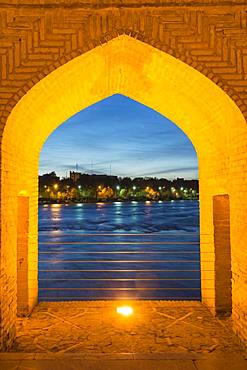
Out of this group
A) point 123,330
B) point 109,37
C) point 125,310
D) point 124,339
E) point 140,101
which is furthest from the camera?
point 140,101

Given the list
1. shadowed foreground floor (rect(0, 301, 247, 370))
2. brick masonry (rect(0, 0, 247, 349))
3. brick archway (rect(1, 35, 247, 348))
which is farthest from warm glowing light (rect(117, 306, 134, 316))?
brick masonry (rect(0, 0, 247, 349))

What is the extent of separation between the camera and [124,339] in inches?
186

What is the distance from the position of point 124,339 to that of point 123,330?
30cm

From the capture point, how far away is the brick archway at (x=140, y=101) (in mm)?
4457

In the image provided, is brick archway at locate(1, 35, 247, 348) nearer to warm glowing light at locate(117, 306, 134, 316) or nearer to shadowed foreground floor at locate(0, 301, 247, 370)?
shadowed foreground floor at locate(0, 301, 247, 370)

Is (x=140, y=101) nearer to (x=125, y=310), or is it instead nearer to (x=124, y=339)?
(x=125, y=310)

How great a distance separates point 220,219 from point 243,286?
145 centimetres

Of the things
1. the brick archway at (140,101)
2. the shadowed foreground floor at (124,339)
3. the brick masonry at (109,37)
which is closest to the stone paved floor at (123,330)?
the shadowed foreground floor at (124,339)

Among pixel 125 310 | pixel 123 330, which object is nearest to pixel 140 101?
pixel 125 310

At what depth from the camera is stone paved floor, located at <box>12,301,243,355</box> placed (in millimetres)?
4480

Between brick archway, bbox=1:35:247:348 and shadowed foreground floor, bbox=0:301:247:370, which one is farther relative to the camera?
brick archway, bbox=1:35:247:348

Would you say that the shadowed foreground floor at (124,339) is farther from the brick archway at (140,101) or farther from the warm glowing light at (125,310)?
the brick archway at (140,101)

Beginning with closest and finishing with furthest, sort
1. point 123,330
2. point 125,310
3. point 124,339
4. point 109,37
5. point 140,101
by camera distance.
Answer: point 109,37, point 124,339, point 123,330, point 125,310, point 140,101

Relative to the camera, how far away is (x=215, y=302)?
566 cm
